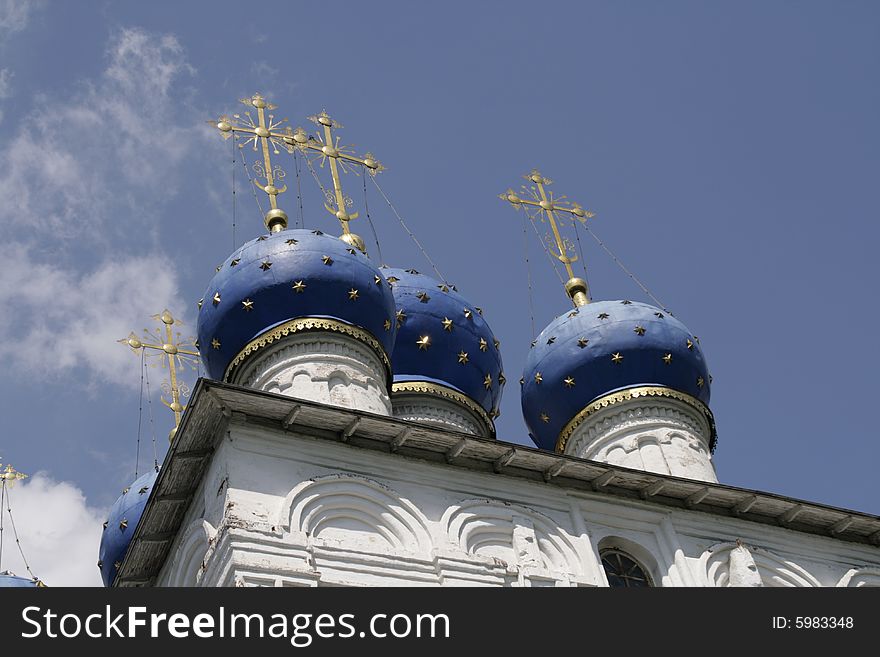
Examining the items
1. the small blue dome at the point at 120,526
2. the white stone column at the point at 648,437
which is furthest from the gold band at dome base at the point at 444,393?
the small blue dome at the point at 120,526

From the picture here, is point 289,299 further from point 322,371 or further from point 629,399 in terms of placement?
point 629,399

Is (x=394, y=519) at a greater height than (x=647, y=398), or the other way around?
(x=647, y=398)

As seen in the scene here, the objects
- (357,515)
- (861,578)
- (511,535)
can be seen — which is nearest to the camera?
(357,515)

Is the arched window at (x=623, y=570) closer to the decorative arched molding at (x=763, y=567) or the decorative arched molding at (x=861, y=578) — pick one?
the decorative arched molding at (x=763, y=567)

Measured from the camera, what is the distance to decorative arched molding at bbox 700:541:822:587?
1070cm

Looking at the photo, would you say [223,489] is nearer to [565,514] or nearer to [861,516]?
[565,514]

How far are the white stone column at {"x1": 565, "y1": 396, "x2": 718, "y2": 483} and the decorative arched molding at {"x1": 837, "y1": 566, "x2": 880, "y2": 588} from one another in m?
2.03

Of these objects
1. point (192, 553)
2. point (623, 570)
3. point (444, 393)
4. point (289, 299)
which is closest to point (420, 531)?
point (192, 553)

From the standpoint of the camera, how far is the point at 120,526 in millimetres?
14336

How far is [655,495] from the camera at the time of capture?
10.9m

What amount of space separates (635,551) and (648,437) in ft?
9.10
